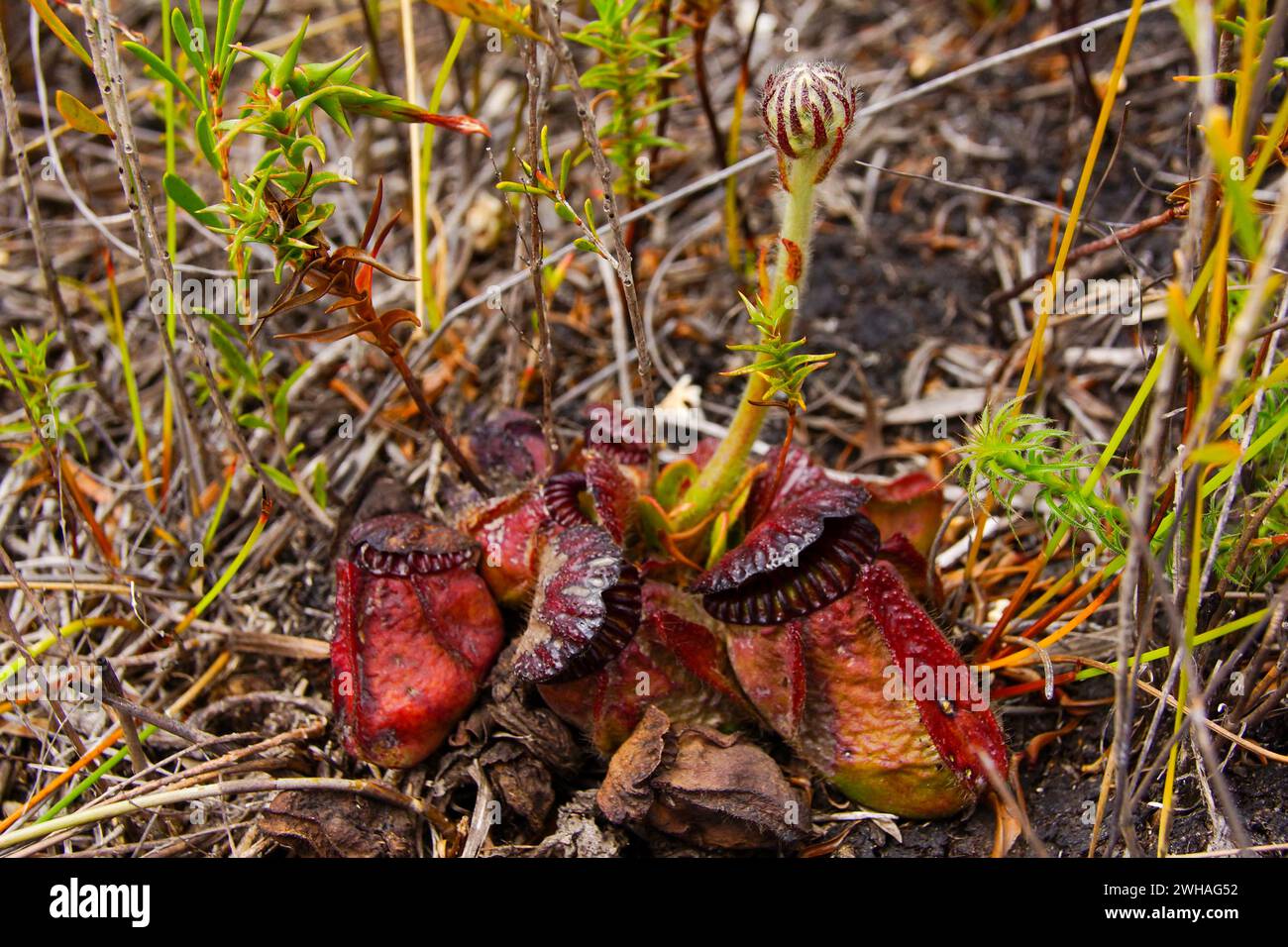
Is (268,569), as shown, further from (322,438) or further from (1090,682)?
(1090,682)

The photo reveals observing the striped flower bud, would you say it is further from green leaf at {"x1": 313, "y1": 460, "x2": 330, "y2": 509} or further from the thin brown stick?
green leaf at {"x1": 313, "y1": 460, "x2": 330, "y2": 509}

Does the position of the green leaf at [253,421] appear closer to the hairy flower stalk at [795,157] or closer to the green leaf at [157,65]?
the green leaf at [157,65]

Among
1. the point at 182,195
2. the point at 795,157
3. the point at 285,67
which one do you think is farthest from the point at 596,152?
the point at 182,195

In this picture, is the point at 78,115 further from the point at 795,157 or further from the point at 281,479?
the point at 795,157

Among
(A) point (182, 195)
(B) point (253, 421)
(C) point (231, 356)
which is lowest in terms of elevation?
(B) point (253, 421)

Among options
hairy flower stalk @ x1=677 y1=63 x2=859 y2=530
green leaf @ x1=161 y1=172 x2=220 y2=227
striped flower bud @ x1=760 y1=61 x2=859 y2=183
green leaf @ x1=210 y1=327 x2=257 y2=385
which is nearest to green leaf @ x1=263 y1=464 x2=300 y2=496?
green leaf @ x1=210 y1=327 x2=257 y2=385

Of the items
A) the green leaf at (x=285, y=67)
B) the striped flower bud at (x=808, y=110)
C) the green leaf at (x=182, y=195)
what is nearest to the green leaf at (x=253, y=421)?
the green leaf at (x=182, y=195)
